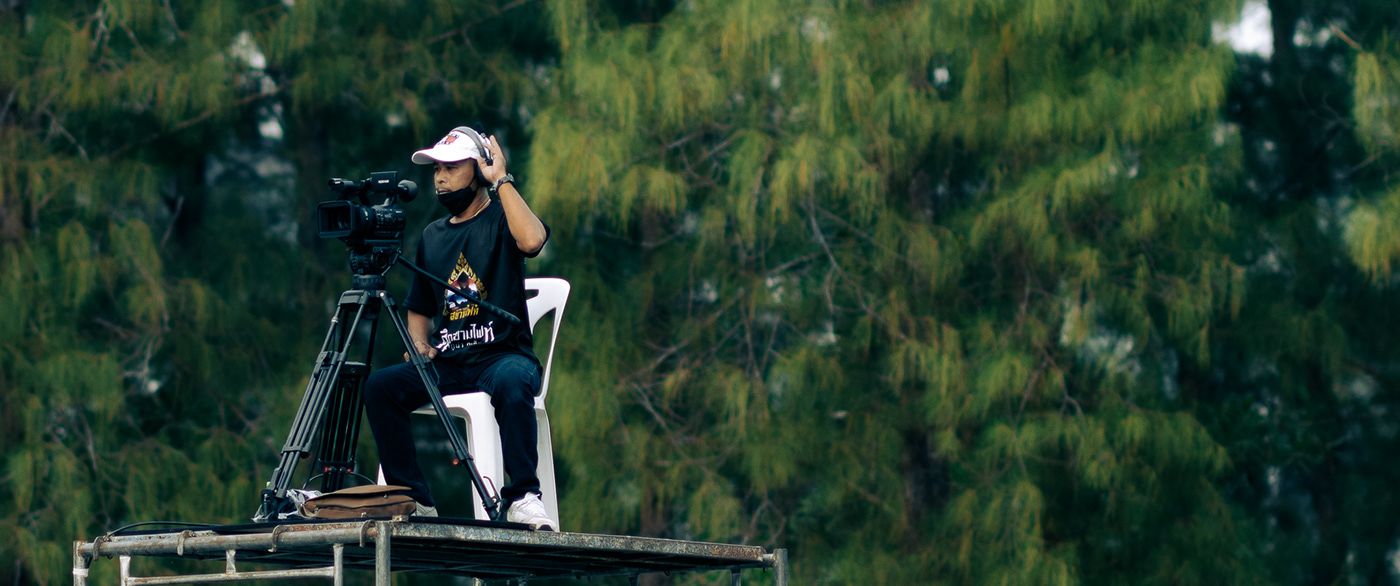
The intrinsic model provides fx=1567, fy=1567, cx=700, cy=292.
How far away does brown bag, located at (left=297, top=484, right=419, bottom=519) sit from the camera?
9.76ft

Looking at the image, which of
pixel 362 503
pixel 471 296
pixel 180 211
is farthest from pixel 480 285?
pixel 180 211

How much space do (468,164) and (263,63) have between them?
13.5ft

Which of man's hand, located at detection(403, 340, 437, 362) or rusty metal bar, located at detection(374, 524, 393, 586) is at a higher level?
man's hand, located at detection(403, 340, 437, 362)

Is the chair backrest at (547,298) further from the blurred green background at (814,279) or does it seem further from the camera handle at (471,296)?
the blurred green background at (814,279)

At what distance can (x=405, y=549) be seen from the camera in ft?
10.7

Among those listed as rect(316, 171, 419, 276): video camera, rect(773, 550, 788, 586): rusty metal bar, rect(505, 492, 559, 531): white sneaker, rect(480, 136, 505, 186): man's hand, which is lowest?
rect(773, 550, 788, 586): rusty metal bar

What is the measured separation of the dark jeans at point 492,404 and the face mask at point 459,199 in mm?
362

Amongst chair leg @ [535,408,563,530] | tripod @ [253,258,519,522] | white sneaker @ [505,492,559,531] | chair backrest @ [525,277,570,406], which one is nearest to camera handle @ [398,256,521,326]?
tripod @ [253,258,519,522]

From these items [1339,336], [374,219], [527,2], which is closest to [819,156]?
[527,2]

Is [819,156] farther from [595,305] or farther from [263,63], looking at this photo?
[263,63]

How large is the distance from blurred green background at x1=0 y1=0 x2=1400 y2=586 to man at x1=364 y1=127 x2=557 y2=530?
2.46 meters

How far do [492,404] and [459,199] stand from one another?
47 cm

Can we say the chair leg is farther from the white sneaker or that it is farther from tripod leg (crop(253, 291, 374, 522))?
tripod leg (crop(253, 291, 374, 522))

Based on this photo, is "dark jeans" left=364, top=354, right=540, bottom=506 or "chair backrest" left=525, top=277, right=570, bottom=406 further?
"chair backrest" left=525, top=277, right=570, bottom=406
